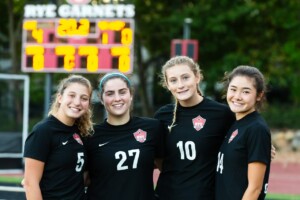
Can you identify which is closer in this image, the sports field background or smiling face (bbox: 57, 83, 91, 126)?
smiling face (bbox: 57, 83, 91, 126)

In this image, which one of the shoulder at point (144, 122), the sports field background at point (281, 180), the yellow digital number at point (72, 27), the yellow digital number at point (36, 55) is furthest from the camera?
the yellow digital number at point (36, 55)

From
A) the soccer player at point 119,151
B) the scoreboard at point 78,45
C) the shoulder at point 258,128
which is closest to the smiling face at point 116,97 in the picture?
the soccer player at point 119,151

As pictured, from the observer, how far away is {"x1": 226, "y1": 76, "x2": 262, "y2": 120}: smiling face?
4.61 meters

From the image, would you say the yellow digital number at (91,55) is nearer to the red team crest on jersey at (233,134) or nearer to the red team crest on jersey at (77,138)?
the red team crest on jersey at (77,138)

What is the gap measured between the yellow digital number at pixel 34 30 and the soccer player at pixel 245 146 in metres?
10.6

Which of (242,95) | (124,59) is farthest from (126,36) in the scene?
(242,95)

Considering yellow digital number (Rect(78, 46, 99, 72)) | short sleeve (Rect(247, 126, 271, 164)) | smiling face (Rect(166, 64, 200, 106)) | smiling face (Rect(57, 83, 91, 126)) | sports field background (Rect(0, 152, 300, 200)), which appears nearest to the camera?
short sleeve (Rect(247, 126, 271, 164))

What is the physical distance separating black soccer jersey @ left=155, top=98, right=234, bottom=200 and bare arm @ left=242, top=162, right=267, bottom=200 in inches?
18.4

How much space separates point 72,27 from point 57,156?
409 inches

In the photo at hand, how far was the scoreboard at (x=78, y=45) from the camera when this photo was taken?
1441 cm

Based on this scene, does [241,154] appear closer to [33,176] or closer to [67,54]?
[33,176]

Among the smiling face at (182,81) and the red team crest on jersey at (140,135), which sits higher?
the smiling face at (182,81)

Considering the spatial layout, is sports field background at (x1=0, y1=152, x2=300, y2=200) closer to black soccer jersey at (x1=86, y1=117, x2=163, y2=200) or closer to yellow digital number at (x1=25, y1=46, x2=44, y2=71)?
yellow digital number at (x1=25, y1=46, x2=44, y2=71)

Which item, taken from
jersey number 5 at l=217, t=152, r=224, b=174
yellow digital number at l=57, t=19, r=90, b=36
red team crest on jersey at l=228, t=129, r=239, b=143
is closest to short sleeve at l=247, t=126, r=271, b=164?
red team crest on jersey at l=228, t=129, r=239, b=143
